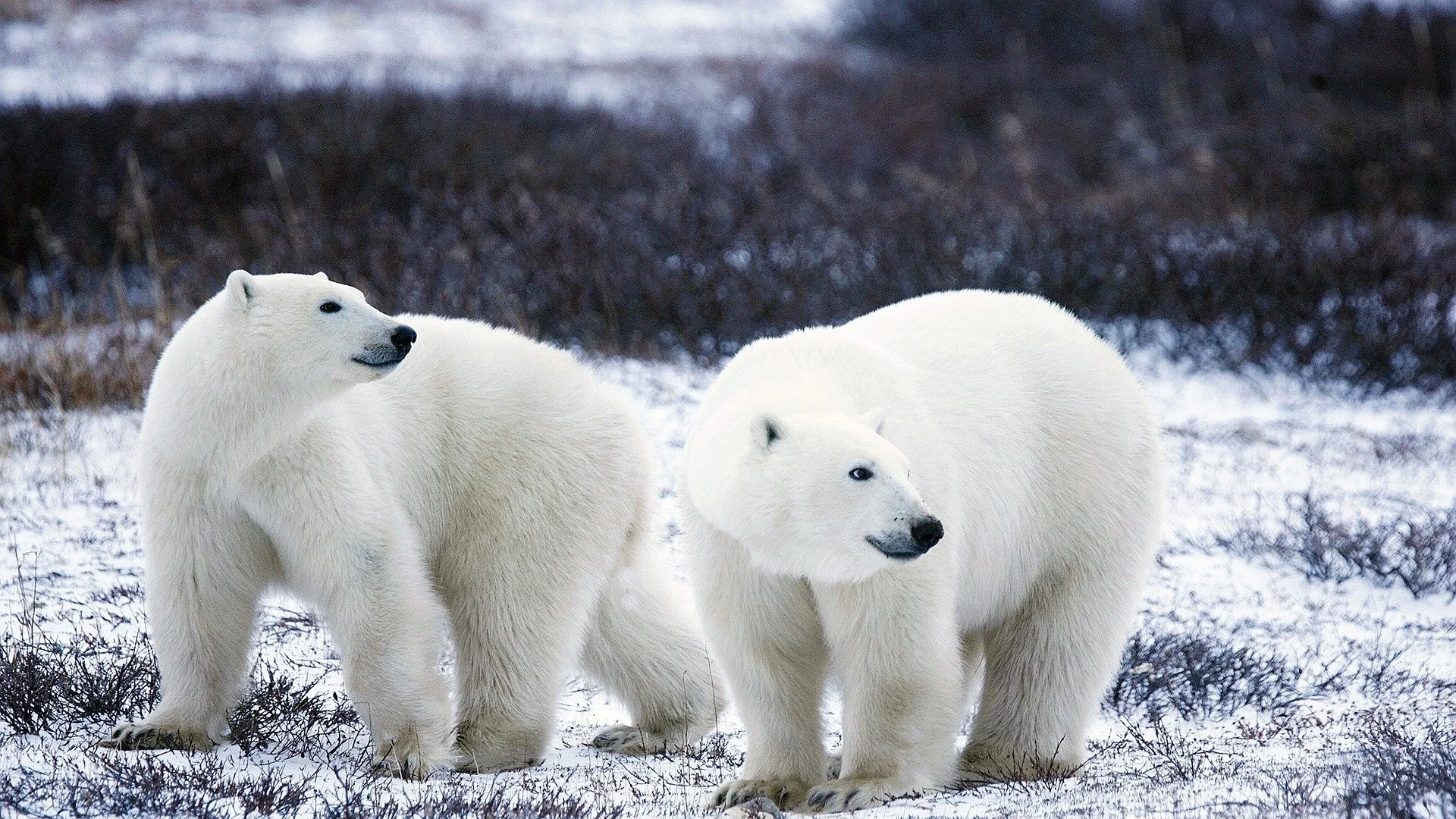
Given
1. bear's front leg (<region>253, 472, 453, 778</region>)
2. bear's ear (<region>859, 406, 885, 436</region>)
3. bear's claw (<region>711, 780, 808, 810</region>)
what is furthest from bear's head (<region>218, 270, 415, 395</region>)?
bear's claw (<region>711, 780, 808, 810</region>)

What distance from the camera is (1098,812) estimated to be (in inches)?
99.4

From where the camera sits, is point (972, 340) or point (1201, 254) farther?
point (1201, 254)

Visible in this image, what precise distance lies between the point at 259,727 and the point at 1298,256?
6.78 meters

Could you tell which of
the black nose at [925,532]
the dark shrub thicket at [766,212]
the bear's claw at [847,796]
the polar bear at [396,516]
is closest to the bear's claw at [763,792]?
the bear's claw at [847,796]

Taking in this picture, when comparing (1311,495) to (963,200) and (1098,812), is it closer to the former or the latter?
(1098,812)

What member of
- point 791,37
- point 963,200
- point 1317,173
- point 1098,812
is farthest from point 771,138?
point 1098,812

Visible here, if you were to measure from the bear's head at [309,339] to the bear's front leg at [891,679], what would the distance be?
972mm

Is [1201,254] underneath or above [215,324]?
underneath

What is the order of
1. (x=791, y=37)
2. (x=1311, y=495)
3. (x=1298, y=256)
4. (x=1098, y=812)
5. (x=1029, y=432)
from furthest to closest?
(x=791, y=37) → (x=1298, y=256) → (x=1311, y=495) → (x=1029, y=432) → (x=1098, y=812)

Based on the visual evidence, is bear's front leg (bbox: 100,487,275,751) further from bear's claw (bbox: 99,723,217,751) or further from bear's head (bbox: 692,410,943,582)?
bear's head (bbox: 692,410,943,582)

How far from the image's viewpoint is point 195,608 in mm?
2939

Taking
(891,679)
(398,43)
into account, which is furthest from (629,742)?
(398,43)

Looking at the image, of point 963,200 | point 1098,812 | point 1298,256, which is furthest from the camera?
point 963,200

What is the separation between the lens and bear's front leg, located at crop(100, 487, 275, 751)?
9.50ft
